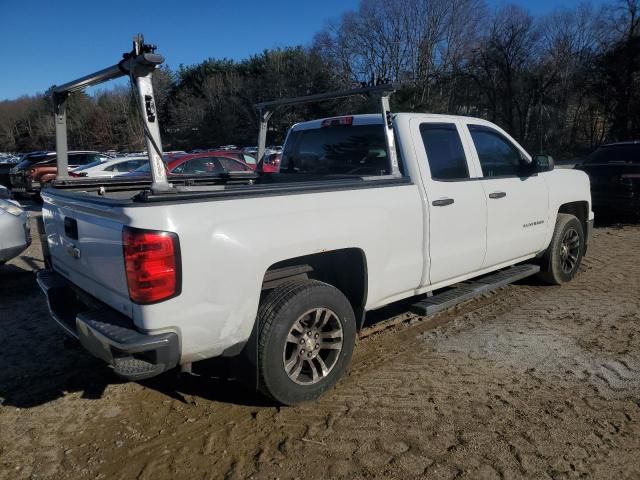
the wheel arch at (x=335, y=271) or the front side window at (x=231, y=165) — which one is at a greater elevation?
the front side window at (x=231, y=165)

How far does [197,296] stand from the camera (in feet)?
9.07

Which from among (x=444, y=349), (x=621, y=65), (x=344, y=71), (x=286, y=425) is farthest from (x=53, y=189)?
(x=344, y=71)

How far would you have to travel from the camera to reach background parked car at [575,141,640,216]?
375 inches

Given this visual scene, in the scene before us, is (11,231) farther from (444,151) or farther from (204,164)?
(204,164)

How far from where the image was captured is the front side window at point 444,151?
424 cm

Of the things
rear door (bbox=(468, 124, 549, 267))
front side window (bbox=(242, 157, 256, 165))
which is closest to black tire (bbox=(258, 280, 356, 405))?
rear door (bbox=(468, 124, 549, 267))

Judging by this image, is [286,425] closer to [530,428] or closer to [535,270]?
[530,428]

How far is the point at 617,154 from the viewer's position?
10.3 m

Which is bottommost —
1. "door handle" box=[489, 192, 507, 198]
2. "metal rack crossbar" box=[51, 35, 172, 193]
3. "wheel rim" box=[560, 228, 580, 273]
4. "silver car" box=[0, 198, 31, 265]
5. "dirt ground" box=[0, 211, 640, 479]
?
"dirt ground" box=[0, 211, 640, 479]

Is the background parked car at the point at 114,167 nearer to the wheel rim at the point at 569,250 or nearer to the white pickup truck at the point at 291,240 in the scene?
the white pickup truck at the point at 291,240

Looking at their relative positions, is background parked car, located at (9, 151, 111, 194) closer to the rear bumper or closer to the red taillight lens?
the rear bumper

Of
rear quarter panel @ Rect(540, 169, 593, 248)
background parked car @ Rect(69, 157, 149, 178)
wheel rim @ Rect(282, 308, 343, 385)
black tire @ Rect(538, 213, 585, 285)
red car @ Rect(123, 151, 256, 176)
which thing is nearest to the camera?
wheel rim @ Rect(282, 308, 343, 385)

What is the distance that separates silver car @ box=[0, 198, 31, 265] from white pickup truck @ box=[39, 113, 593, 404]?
1932 millimetres

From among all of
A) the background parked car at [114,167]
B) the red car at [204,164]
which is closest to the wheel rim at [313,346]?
the red car at [204,164]
